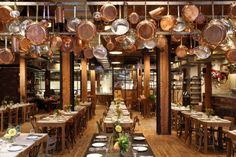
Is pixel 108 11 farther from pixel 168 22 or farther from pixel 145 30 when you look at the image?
pixel 168 22

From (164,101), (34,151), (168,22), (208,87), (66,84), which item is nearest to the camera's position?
(168,22)

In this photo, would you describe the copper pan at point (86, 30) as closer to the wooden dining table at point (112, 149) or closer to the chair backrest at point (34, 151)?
the wooden dining table at point (112, 149)

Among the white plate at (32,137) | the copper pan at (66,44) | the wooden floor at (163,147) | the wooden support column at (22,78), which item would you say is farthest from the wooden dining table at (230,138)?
the wooden support column at (22,78)

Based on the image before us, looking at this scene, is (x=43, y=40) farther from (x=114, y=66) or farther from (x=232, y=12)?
(x=114, y=66)

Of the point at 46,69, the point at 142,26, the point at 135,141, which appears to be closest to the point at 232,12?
the point at 142,26

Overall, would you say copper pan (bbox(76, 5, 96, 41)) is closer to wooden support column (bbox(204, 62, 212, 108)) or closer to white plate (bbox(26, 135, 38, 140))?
white plate (bbox(26, 135, 38, 140))

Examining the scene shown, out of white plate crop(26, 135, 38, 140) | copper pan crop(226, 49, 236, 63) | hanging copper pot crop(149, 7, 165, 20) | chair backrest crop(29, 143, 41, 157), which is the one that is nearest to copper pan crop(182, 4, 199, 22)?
hanging copper pot crop(149, 7, 165, 20)

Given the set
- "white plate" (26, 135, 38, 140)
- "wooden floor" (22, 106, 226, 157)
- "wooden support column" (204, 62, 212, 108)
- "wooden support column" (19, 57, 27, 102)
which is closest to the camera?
"white plate" (26, 135, 38, 140)

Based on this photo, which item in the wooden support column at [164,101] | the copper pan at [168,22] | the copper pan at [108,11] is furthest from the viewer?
the wooden support column at [164,101]

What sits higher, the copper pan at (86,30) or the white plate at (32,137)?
the copper pan at (86,30)

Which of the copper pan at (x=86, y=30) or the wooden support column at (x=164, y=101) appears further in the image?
the wooden support column at (x=164, y=101)

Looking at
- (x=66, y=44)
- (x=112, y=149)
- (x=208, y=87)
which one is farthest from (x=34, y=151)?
(x=208, y=87)

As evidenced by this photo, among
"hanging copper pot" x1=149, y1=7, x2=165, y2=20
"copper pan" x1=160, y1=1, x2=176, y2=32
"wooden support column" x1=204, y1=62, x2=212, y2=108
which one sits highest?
"hanging copper pot" x1=149, y1=7, x2=165, y2=20

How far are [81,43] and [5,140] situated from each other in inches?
90.0
